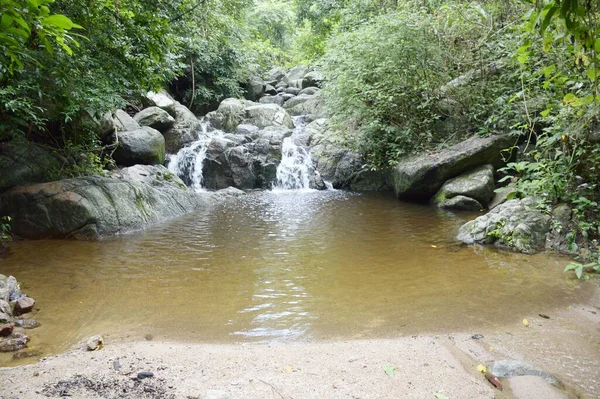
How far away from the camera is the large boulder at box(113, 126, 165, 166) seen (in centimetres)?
1091

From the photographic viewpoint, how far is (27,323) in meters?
3.59

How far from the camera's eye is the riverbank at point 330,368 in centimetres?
244

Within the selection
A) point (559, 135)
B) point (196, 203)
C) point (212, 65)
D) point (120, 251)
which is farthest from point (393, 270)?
point (212, 65)

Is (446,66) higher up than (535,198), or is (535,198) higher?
(446,66)

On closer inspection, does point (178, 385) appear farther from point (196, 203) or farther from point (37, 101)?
point (196, 203)

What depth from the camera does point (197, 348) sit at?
3.15 metres

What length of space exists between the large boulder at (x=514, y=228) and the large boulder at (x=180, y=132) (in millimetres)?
10574

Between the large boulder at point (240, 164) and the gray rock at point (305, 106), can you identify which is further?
the gray rock at point (305, 106)

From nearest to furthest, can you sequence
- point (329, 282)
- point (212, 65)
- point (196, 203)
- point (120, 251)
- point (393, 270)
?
point (329, 282) → point (393, 270) → point (120, 251) → point (196, 203) → point (212, 65)

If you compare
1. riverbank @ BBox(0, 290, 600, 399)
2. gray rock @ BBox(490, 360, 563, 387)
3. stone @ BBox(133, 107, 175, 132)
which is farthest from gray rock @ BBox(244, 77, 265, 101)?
gray rock @ BBox(490, 360, 563, 387)

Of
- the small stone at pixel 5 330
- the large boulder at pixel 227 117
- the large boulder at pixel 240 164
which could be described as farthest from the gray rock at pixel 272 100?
the small stone at pixel 5 330

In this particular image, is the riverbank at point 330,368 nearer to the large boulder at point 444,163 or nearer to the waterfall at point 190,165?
the large boulder at point 444,163

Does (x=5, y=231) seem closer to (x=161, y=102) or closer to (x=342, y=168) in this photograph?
(x=161, y=102)

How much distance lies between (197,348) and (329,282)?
2018 millimetres
